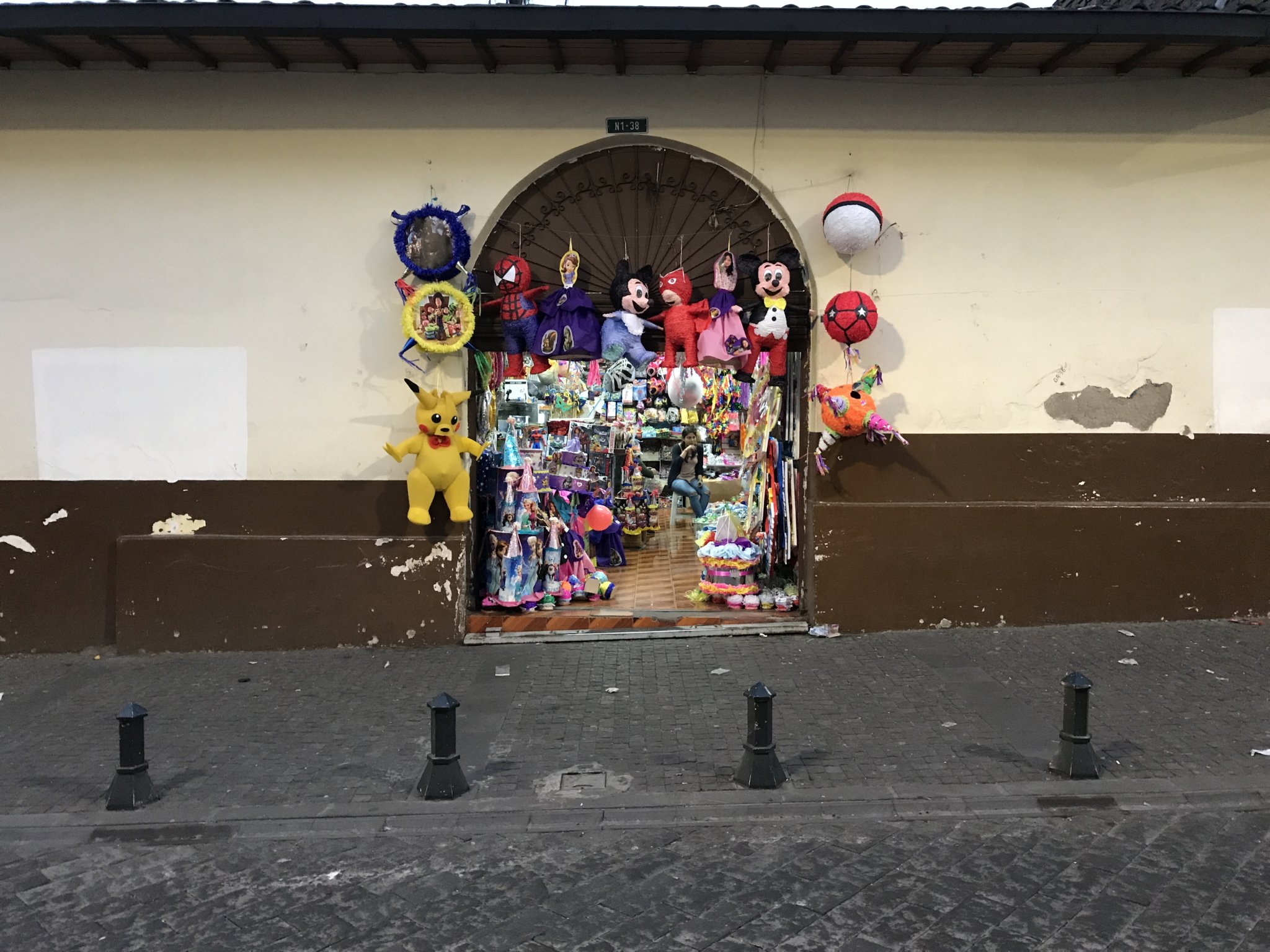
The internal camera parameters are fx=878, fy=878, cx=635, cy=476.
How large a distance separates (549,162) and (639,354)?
1.93 m

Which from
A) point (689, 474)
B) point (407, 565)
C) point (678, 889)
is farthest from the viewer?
point (689, 474)

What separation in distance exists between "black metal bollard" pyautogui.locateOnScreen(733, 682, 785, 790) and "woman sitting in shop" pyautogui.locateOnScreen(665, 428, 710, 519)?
244 inches

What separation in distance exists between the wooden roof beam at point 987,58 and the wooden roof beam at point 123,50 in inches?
292

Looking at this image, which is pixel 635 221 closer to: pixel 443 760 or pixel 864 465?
pixel 864 465

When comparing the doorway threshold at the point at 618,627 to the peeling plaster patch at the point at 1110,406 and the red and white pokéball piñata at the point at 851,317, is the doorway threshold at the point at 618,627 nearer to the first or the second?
the red and white pokéball piñata at the point at 851,317

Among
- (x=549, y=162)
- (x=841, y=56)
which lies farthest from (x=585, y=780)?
(x=841, y=56)

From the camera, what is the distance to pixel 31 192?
8031 mm

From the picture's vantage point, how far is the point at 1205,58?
7812 mm

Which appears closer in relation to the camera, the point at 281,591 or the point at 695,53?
the point at 695,53

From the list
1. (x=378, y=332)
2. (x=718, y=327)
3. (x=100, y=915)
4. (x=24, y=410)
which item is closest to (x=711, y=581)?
(x=718, y=327)

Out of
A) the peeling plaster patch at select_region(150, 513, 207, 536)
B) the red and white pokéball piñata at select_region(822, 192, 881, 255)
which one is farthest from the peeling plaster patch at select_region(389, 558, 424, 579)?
the red and white pokéball piñata at select_region(822, 192, 881, 255)

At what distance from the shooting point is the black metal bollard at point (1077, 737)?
513 cm

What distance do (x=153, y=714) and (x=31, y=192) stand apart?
5.02 meters

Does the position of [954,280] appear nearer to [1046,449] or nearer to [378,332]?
[1046,449]
